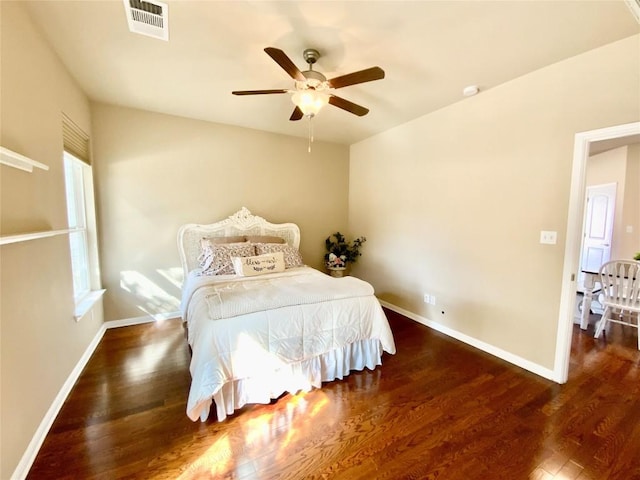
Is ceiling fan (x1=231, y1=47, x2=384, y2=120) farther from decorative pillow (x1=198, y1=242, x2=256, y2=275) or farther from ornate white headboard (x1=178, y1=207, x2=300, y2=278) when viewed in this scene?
ornate white headboard (x1=178, y1=207, x2=300, y2=278)

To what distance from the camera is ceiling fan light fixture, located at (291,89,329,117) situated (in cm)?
201

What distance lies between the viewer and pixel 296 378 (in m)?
2.18

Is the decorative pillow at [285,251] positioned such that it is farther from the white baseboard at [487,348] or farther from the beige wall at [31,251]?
the beige wall at [31,251]

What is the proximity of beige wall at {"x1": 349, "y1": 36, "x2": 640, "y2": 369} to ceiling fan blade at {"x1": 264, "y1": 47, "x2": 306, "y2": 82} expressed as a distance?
1.99 meters

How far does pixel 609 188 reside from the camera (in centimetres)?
494

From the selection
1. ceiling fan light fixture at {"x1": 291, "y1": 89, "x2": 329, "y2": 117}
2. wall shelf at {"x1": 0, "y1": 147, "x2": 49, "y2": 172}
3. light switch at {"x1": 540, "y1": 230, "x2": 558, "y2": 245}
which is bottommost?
light switch at {"x1": 540, "y1": 230, "x2": 558, "y2": 245}

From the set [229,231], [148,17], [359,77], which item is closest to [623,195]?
[359,77]

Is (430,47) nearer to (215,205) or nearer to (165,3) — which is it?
(165,3)

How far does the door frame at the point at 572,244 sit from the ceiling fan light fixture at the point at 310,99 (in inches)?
78.4

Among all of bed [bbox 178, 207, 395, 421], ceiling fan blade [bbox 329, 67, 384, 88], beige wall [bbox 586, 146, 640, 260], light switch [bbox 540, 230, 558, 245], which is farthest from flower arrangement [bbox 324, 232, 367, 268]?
beige wall [bbox 586, 146, 640, 260]

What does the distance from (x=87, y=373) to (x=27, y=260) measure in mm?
1288

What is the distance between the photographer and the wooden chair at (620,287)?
9.80 ft

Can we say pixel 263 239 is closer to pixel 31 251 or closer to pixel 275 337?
pixel 275 337

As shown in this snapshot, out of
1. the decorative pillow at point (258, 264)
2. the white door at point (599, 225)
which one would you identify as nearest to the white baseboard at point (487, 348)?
the decorative pillow at point (258, 264)
